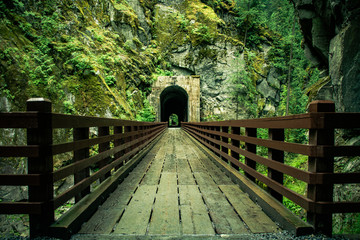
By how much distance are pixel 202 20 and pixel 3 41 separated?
26.6 meters

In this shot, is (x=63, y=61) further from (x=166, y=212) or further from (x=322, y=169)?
(x=322, y=169)

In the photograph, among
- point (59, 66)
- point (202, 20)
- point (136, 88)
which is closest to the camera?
point (59, 66)

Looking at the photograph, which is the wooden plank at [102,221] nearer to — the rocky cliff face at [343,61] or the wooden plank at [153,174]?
the wooden plank at [153,174]

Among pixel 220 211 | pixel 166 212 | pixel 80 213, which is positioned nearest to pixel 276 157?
pixel 220 211

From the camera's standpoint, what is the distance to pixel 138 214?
2.37 m

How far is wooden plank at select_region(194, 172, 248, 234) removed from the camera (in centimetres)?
207

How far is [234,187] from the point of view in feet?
10.9

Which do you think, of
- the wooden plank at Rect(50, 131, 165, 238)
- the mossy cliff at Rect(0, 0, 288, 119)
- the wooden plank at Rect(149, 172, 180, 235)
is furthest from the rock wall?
the mossy cliff at Rect(0, 0, 288, 119)

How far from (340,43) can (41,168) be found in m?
9.84

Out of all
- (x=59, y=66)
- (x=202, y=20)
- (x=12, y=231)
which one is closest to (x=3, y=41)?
(x=59, y=66)

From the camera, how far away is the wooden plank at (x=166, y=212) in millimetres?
2043

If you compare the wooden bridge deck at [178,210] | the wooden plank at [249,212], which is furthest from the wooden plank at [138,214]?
the wooden plank at [249,212]

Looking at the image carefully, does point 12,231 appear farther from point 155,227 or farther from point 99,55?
point 99,55

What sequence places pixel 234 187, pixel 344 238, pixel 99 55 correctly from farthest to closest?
pixel 99 55 < pixel 234 187 < pixel 344 238
